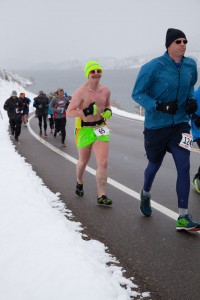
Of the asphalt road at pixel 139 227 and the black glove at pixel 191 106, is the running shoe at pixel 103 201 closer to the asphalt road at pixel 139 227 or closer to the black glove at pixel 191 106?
the asphalt road at pixel 139 227

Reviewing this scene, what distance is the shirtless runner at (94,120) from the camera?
502cm

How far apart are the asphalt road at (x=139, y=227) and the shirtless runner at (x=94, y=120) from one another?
0.46 meters

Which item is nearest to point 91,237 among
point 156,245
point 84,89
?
point 156,245

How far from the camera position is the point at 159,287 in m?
3.06

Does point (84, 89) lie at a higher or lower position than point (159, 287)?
higher

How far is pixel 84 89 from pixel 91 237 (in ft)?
6.68

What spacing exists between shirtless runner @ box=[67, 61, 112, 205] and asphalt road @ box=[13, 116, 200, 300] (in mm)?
459

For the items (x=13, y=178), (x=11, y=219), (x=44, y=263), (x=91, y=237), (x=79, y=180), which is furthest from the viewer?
(x=13, y=178)

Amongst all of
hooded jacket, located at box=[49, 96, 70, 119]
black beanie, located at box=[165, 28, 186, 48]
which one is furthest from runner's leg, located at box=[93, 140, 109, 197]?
hooded jacket, located at box=[49, 96, 70, 119]

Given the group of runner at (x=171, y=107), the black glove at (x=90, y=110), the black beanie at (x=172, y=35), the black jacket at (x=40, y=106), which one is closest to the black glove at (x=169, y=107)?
the group of runner at (x=171, y=107)

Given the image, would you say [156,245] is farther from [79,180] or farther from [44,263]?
[79,180]

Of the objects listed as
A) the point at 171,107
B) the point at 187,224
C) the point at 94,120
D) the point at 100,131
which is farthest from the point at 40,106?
the point at 187,224

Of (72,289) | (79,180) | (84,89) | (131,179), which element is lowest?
(131,179)

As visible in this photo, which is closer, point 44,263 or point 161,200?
point 44,263
